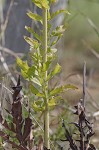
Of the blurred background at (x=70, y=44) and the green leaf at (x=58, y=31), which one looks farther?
the blurred background at (x=70, y=44)

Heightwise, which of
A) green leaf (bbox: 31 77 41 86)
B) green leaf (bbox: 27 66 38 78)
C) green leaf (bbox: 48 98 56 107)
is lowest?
green leaf (bbox: 48 98 56 107)

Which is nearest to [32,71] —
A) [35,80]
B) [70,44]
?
[35,80]

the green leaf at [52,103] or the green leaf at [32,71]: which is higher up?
the green leaf at [32,71]

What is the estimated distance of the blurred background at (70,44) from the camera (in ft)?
5.18

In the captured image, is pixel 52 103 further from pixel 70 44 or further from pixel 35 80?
pixel 70 44

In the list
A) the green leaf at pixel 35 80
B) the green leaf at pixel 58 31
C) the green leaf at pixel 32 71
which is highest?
the green leaf at pixel 58 31

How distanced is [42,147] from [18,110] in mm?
91

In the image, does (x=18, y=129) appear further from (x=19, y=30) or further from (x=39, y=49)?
(x=19, y=30)

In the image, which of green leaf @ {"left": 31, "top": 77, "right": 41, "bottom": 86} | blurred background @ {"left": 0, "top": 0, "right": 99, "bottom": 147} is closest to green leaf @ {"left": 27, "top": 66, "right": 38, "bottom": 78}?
green leaf @ {"left": 31, "top": 77, "right": 41, "bottom": 86}

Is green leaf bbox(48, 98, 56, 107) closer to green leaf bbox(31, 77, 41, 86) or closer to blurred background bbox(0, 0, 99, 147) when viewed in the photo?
green leaf bbox(31, 77, 41, 86)

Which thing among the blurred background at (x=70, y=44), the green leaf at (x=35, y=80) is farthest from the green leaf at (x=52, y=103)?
the blurred background at (x=70, y=44)

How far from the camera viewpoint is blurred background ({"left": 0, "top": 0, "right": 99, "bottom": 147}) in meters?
1.58

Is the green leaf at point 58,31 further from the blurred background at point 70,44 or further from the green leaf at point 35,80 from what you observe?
the blurred background at point 70,44

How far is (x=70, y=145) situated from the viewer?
80cm
